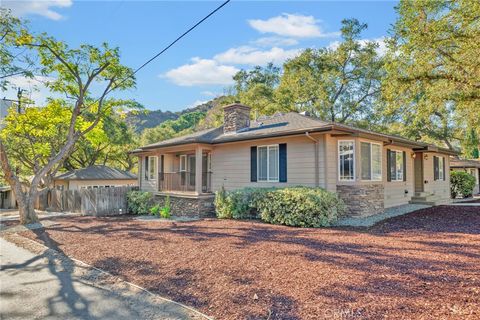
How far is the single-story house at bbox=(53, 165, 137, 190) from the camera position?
23.4 metres

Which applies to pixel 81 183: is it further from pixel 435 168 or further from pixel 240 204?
pixel 435 168

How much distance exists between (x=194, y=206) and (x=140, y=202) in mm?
3493

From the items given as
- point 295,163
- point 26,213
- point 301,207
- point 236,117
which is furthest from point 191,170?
point 301,207

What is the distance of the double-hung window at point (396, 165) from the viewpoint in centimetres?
1379

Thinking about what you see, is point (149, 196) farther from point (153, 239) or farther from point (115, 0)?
point (115, 0)

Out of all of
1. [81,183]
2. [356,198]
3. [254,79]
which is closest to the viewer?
[356,198]

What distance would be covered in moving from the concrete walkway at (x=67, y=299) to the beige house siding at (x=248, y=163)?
25.6 ft

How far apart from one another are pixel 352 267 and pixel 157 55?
878 cm

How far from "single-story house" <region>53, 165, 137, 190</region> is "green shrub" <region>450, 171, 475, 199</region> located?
24.8 m

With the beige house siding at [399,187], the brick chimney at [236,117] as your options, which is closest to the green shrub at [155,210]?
the brick chimney at [236,117]

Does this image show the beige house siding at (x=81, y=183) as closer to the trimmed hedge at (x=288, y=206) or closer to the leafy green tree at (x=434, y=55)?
the trimmed hedge at (x=288, y=206)

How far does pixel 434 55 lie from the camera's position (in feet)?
38.6

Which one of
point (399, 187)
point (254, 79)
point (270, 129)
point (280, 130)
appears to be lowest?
point (399, 187)

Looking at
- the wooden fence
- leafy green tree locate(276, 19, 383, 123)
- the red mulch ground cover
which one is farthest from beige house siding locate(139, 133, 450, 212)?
leafy green tree locate(276, 19, 383, 123)
